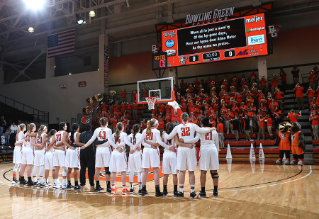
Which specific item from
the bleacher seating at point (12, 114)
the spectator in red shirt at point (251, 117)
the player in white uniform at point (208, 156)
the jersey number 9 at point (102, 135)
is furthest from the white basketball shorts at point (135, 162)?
the bleacher seating at point (12, 114)

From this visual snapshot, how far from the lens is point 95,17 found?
2347cm

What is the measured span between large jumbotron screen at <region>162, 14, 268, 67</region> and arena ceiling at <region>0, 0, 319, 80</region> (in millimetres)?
1822

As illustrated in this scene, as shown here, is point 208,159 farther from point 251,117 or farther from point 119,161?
point 251,117

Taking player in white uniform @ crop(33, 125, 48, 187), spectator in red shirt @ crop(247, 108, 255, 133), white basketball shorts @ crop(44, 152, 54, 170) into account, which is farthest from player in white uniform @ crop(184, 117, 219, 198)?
spectator in red shirt @ crop(247, 108, 255, 133)

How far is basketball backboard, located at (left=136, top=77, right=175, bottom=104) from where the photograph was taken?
1504 centimetres

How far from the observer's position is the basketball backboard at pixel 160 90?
15039mm


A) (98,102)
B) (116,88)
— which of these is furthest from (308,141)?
(116,88)

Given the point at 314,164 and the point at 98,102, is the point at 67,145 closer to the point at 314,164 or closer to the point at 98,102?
the point at 314,164

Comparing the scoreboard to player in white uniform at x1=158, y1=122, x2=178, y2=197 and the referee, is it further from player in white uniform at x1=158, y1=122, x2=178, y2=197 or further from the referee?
player in white uniform at x1=158, y1=122, x2=178, y2=197

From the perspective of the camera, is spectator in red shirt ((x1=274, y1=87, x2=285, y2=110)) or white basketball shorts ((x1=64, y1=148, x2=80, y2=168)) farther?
spectator in red shirt ((x1=274, y1=87, x2=285, y2=110))

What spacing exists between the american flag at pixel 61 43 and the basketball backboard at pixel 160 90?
10013 millimetres

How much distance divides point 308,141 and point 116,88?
54.8ft

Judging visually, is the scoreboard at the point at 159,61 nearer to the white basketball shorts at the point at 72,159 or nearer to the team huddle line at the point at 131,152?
the team huddle line at the point at 131,152

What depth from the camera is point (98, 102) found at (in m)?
21.5
